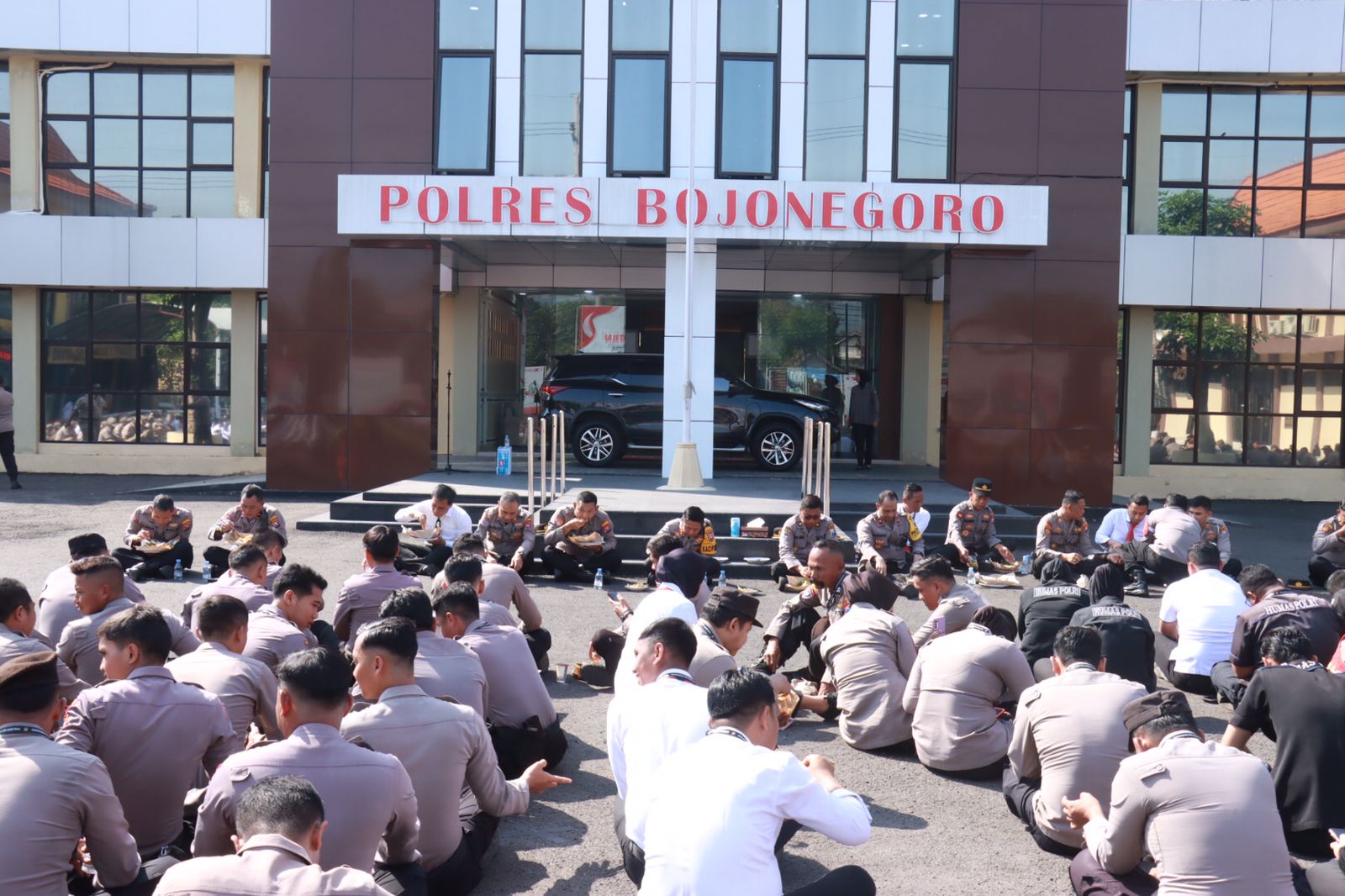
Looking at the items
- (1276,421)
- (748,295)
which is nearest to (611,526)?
(748,295)

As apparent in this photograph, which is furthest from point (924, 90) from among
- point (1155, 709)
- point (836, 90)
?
point (1155, 709)

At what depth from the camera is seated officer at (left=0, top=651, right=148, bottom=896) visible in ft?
12.4

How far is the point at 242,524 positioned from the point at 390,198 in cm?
705

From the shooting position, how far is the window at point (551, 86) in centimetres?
1877

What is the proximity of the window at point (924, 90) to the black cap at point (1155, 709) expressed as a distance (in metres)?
15.0

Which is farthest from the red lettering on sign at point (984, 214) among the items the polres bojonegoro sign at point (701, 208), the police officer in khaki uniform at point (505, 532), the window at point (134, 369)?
the window at point (134, 369)

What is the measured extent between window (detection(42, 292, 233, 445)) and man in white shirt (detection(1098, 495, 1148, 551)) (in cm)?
1702

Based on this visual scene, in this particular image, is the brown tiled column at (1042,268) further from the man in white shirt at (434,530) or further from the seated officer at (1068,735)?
the seated officer at (1068,735)

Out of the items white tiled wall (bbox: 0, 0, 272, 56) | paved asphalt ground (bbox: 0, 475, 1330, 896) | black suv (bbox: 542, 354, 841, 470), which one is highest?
white tiled wall (bbox: 0, 0, 272, 56)

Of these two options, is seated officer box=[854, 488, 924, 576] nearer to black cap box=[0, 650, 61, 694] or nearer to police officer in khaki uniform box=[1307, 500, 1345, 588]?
police officer in khaki uniform box=[1307, 500, 1345, 588]

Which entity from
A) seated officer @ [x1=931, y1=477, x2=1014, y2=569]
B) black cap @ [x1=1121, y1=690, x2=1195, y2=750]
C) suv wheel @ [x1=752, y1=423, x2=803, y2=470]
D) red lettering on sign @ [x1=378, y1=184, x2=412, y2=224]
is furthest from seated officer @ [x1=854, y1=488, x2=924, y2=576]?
red lettering on sign @ [x1=378, y1=184, x2=412, y2=224]

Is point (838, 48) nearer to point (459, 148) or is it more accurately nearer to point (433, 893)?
point (459, 148)

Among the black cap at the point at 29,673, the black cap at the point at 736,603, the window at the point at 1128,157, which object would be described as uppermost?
the window at the point at 1128,157

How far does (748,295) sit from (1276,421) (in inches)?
417
